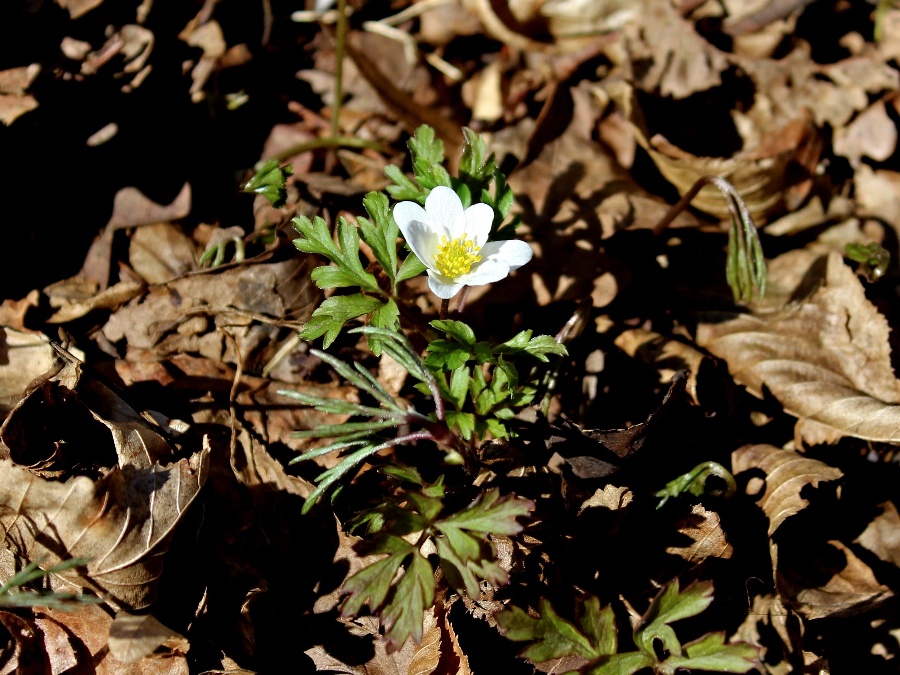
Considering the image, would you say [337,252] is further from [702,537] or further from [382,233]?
[702,537]

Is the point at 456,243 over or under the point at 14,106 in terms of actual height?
under

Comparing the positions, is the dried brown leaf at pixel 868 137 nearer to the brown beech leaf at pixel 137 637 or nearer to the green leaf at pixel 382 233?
the green leaf at pixel 382 233

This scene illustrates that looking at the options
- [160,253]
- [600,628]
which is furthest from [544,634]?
[160,253]

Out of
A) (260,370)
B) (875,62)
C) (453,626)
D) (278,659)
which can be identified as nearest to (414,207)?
(260,370)

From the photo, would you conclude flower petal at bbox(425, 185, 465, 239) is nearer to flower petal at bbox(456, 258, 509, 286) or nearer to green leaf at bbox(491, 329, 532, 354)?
flower petal at bbox(456, 258, 509, 286)

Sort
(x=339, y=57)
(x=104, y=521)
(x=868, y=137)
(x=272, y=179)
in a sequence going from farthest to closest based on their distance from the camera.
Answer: (x=868, y=137) → (x=339, y=57) → (x=272, y=179) → (x=104, y=521)

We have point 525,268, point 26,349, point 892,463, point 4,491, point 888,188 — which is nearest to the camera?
point 4,491

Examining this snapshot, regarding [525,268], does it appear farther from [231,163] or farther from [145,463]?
[145,463]

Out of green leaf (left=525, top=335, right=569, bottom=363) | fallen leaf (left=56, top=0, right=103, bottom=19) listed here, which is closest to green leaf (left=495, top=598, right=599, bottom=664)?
green leaf (left=525, top=335, right=569, bottom=363)

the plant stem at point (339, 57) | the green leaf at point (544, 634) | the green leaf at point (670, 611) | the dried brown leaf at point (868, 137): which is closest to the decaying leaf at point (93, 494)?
the green leaf at point (544, 634)
